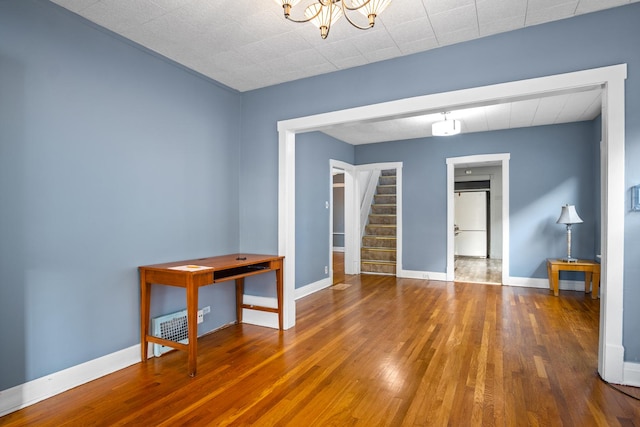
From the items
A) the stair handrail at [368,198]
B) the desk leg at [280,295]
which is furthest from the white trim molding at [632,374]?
the stair handrail at [368,198]

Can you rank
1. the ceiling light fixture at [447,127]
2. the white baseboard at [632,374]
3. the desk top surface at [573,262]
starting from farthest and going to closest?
the desk top surface at [573,262], the ceiling light fixture at [447,127], the white baseboard at [632,374]

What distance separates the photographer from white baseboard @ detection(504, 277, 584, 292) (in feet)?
16.8

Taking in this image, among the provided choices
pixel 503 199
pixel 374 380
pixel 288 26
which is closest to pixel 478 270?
pixel 503 199

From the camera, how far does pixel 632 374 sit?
2273 mm

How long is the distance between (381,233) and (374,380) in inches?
199

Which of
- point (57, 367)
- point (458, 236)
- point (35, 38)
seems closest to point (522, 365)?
point (57, 367)

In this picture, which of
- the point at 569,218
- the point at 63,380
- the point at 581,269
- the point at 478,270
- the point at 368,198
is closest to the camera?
the point at 63,380

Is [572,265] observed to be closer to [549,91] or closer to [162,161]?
[549,91]

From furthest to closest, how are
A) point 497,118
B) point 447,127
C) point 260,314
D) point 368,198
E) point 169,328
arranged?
point 368,198 → point 497,118 → point 447,127 → point 260,314 → point 169,328

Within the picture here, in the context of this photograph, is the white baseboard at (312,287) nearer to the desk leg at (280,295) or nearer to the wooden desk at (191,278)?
the desk leg at (280,295)

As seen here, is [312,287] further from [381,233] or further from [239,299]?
[381,233]

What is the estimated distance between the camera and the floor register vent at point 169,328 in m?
2.83

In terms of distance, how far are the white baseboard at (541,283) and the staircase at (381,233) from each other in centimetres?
206

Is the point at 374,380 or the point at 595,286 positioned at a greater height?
the point at 595,286
